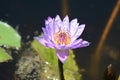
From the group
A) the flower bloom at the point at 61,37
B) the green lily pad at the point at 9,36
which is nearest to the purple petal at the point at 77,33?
the flower bloom at the point at 61,37

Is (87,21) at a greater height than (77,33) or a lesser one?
greater

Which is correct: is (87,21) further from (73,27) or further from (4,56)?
(73,27)

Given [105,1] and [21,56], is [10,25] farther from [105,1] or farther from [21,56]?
[105,1]

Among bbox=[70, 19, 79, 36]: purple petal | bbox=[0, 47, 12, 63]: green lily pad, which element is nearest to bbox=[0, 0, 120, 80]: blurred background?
bbox=[0, 47, 12, 63]: green lily pad

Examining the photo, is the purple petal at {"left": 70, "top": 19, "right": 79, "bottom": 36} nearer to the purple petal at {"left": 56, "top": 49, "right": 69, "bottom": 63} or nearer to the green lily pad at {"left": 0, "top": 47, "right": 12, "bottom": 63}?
the purple petal at {"left": 56, "top": 49, "right": 69, "bottom": 63}

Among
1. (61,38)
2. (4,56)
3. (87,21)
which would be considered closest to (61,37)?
(61,38)

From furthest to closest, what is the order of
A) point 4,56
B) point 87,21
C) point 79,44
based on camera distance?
point 87,21 → point 4,56 → point 79,44

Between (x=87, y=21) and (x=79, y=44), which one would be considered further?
(x=87, y=21)
